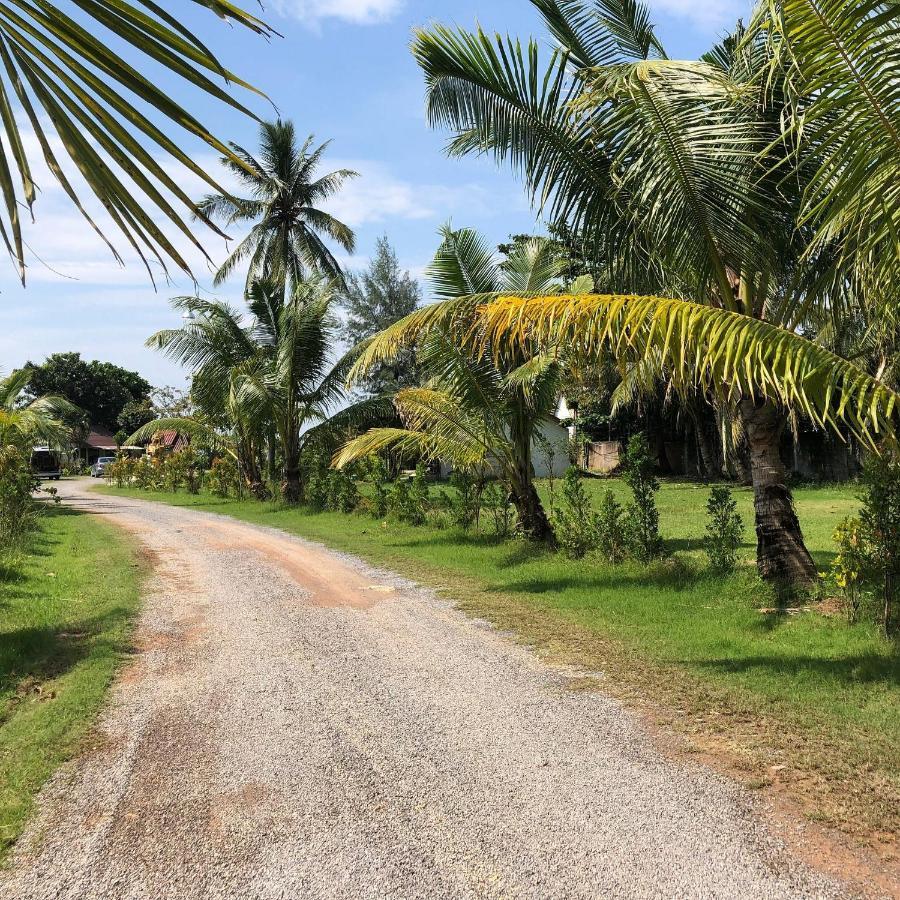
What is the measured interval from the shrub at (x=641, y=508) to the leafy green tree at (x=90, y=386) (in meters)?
63.7

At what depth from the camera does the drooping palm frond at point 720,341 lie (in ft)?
15.6

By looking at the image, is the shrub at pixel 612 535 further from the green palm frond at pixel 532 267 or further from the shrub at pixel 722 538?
the green palm frond at pixel 532 267

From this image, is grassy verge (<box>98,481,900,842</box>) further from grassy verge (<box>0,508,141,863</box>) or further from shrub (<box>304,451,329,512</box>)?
shrub (<box>304,451,329,512</box>)

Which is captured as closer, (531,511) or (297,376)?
(531,511)

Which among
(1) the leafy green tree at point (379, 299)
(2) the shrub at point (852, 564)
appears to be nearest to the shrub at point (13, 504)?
(2) the shrub at point (852, 564)

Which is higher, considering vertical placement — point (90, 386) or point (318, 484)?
point (90, 386)

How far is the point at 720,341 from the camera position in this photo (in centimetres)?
521

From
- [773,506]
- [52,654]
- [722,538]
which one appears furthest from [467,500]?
[52,654]

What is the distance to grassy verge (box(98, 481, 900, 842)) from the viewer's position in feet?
12.8

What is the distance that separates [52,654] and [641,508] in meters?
6.34

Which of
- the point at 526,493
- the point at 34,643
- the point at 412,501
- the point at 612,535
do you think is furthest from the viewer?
the point at 412,501

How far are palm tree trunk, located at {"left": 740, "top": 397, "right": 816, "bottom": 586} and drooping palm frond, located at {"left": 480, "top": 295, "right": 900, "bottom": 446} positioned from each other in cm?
192

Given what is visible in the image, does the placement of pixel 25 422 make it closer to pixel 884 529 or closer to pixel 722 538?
pixel 722 538

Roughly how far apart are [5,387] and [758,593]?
56.9 ft
